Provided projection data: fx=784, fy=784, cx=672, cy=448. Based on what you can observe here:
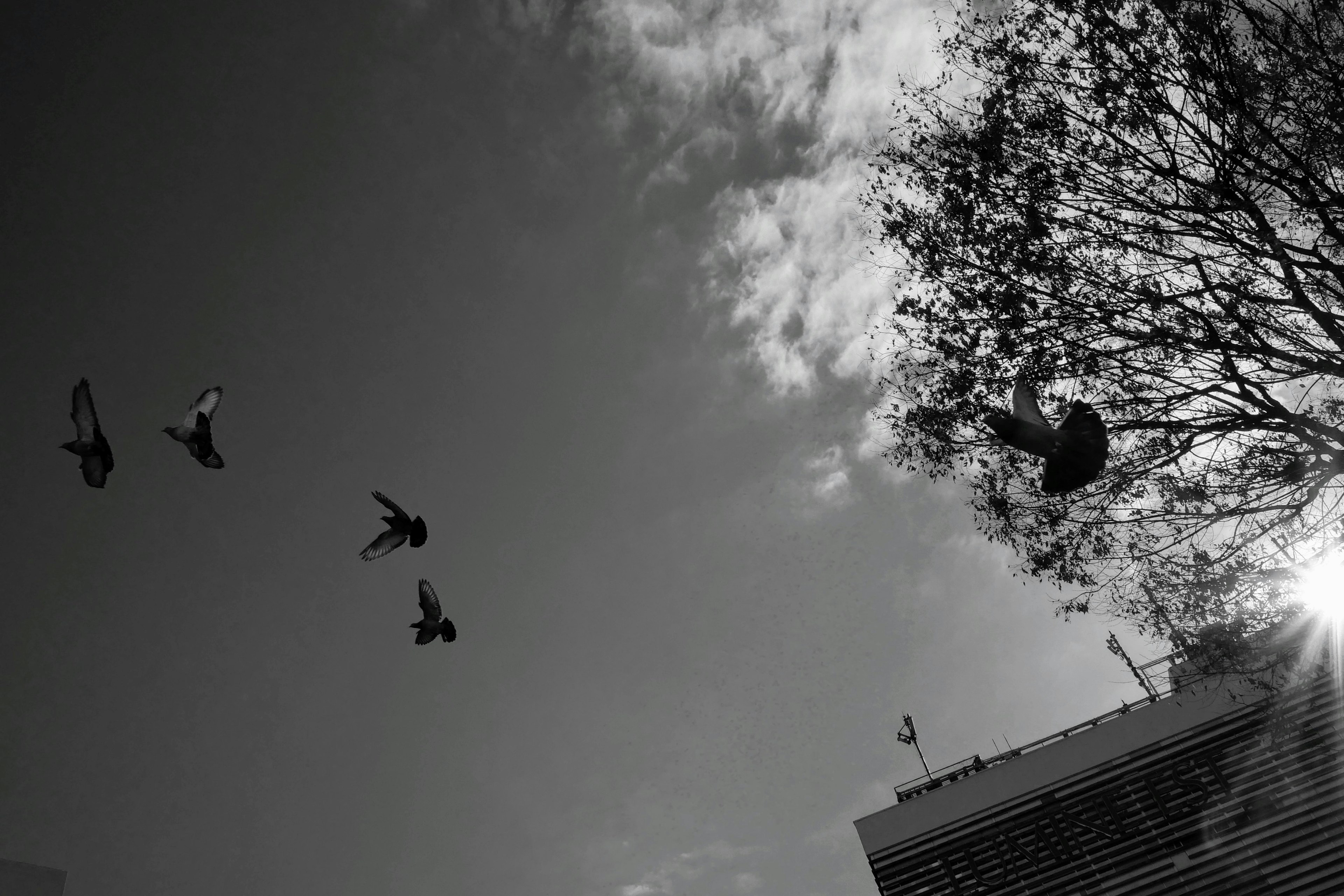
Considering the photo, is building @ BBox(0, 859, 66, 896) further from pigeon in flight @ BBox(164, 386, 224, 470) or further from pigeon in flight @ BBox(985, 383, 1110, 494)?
pigeon in flight @ BBox(985, 383, 1110, 494)

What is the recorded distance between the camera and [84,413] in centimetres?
874

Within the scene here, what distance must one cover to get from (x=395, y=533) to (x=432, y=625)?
1318mm

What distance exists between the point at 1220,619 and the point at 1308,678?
7.84 metres

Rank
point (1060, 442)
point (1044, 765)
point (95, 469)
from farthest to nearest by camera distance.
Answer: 1. point (1044, 765)
2. point (95, 469)
3. point (1060, 442)

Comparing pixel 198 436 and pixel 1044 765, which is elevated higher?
pixel 198 436

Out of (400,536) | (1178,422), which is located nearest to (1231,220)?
(1178,422)

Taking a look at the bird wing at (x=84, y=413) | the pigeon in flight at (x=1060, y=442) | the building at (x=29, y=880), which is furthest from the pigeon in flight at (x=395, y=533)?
the building at (x=29, y=880)

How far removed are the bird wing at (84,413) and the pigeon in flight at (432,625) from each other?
13.5 feet

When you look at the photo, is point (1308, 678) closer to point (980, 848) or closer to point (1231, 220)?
point (980, 848)

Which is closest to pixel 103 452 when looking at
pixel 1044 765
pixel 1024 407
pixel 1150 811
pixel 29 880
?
pixel 1024 407

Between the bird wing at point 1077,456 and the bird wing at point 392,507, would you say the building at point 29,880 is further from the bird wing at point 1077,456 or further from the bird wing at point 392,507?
the bird wing at point 1077,456

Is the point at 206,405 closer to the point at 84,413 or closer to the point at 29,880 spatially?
the point at 84,413

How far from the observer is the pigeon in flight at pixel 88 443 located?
8648mm

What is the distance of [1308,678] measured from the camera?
15.1m
